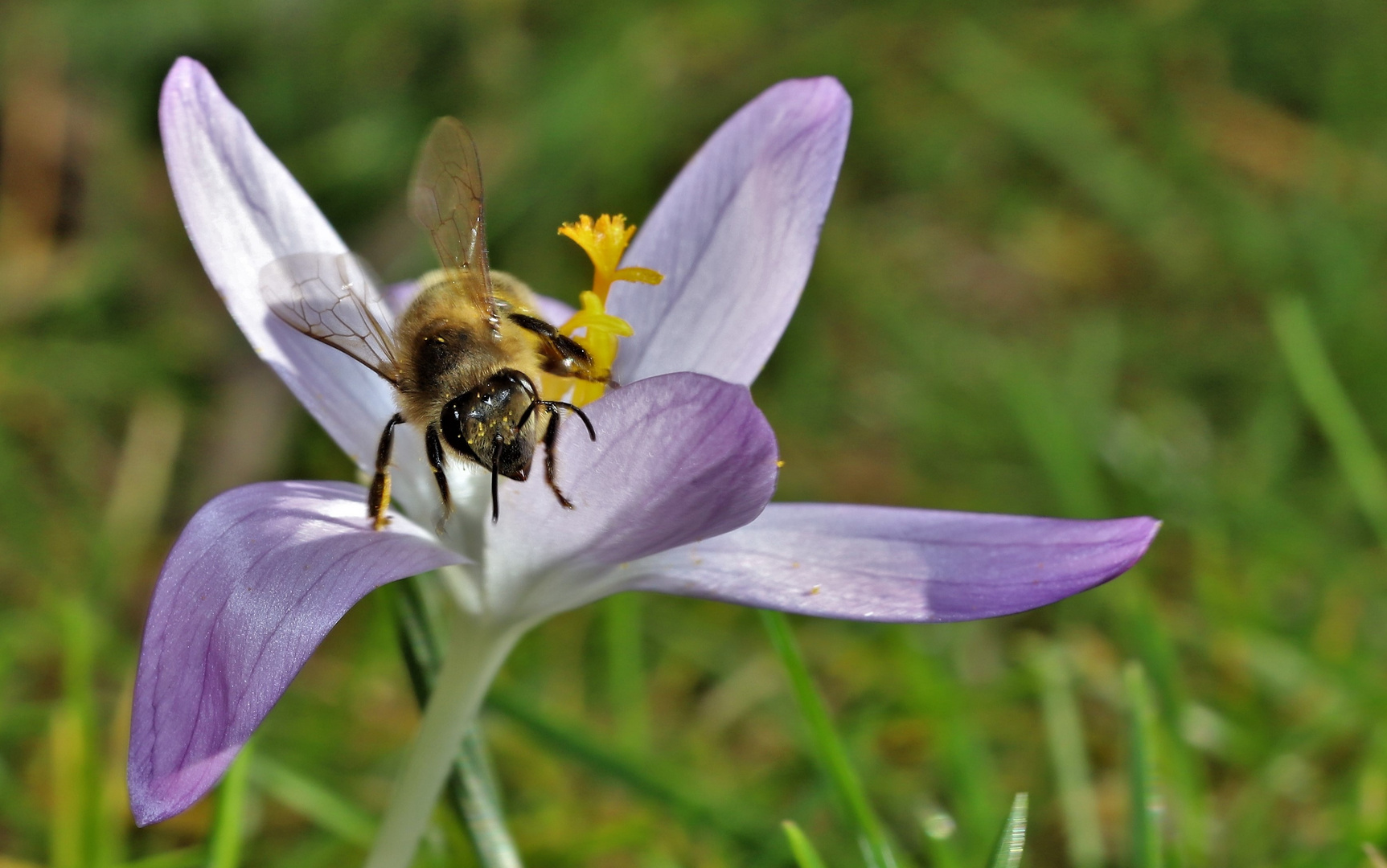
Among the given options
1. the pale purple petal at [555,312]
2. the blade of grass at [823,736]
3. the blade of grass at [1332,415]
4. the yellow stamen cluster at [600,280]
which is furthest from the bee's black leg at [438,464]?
the blade of grass at [1332,415]

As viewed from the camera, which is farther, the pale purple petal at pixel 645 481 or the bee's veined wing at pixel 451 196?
the bee's veined wing at pixel 451 196

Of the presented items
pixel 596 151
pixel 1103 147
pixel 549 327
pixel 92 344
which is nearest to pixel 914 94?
pixel 1103 147

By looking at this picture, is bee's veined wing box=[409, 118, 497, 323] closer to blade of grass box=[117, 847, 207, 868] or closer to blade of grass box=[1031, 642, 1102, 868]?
blade of grass box=[117, 847, 207, 868]

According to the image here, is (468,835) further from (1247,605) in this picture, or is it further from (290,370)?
(1247,605)

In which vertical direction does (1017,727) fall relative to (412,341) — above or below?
below

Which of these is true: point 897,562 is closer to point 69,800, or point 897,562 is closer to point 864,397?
point 69,800

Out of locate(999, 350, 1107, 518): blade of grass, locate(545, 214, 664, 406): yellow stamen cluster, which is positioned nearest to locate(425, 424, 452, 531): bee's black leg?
locate(545, 214, 664, 406): yellow stamen cluster

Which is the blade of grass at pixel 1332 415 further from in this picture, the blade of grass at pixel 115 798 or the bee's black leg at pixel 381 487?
the blade of grass at pixel 115 798

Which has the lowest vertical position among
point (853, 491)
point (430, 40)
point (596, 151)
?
point (853, 491)
